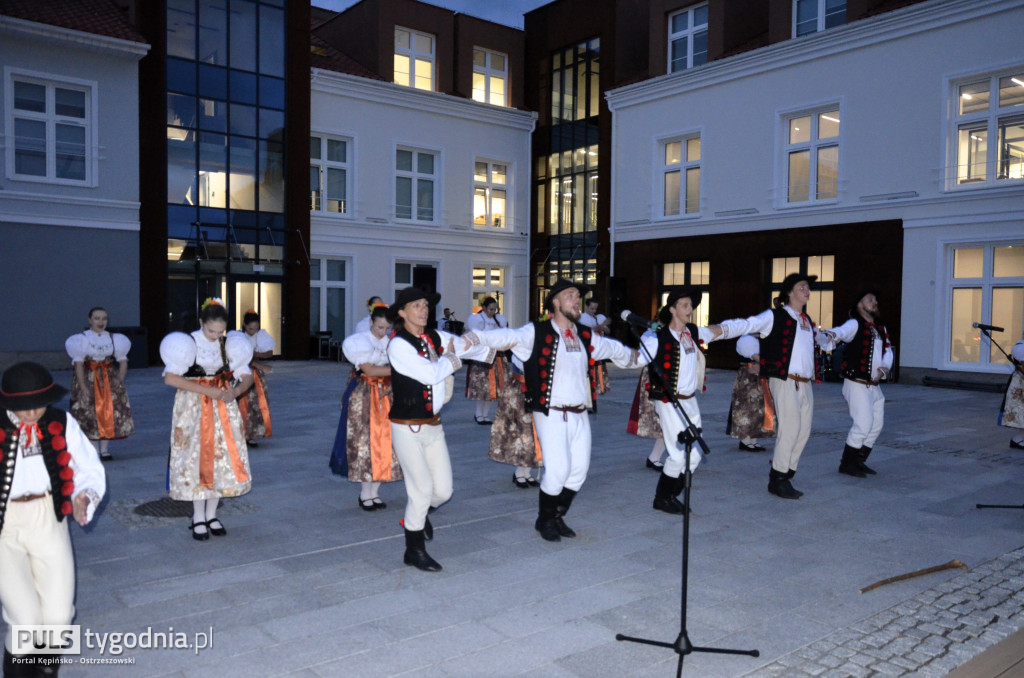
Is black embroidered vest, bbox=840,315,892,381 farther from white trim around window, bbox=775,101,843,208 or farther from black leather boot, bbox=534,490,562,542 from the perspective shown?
white trim around window, bbox=775,101,843,208

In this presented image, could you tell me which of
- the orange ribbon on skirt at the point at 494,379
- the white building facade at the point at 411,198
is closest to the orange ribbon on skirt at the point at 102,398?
the orange ribbon on skirt at the point at 494,379

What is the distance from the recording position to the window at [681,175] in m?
22.2

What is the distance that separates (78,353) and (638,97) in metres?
18.1

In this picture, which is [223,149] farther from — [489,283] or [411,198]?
[489,283]

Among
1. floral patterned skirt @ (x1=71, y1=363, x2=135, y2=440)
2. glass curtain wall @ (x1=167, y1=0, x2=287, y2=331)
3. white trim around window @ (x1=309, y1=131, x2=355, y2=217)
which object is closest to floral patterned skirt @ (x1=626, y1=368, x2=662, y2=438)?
floral patterned skirt @ (x1=71, y1=363, x2=135, y2=440)

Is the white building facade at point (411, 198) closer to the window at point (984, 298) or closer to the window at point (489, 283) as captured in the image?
the window at point (489, 283)

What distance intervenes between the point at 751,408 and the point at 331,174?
1742cm

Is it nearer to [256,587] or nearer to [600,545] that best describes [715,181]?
[600,545]

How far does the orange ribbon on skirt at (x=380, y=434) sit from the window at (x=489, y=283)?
19.8 m

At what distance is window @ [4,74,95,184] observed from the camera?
59.7 feet

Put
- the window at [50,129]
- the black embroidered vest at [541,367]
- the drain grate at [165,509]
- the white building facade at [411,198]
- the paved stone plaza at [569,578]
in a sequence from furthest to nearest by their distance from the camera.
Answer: the white building facade at [411,198]
the window at [50,129]
the drain grate at [165,509]
the black embroidered vest at [541,367]
the paved stone plaza at [569,578]

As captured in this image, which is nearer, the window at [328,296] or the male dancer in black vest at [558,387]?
the male dancer in black vest at [558,387]

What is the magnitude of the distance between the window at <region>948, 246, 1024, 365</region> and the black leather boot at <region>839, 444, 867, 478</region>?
34.4 feet

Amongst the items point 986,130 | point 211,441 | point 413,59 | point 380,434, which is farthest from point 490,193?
point 211,441
